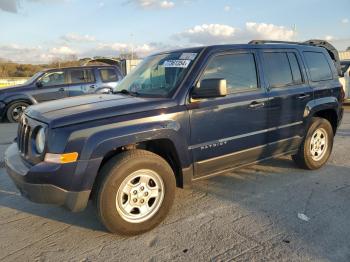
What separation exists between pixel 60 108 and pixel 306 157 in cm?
360

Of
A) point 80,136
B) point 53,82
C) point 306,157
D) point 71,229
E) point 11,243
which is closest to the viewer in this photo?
point 80,136

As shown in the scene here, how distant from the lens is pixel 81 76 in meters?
12.6

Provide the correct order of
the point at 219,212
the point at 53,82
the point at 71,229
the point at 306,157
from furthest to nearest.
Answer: the point at 53,82 < the point at 306,157 < the point at 219,212 < the point at 71,229

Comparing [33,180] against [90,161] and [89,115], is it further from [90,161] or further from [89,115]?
[89,115]

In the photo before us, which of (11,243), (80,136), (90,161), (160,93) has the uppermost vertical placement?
(160,93)

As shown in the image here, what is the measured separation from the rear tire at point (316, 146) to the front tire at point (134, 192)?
8.28ft

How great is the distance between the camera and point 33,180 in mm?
3293

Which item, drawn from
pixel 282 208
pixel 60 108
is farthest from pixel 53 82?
pixel 282 208

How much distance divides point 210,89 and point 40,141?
176 centimetres

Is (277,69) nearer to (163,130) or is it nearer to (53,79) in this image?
(163,130)

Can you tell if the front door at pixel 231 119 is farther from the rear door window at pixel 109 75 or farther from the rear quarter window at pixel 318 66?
the rear door window at pixel 109 75

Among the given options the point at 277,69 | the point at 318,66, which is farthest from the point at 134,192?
the point at 318,66

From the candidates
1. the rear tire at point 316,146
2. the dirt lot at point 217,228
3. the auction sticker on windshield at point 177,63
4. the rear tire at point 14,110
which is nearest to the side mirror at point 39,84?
the rear tire at point 14,110

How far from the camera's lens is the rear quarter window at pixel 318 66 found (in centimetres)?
542
